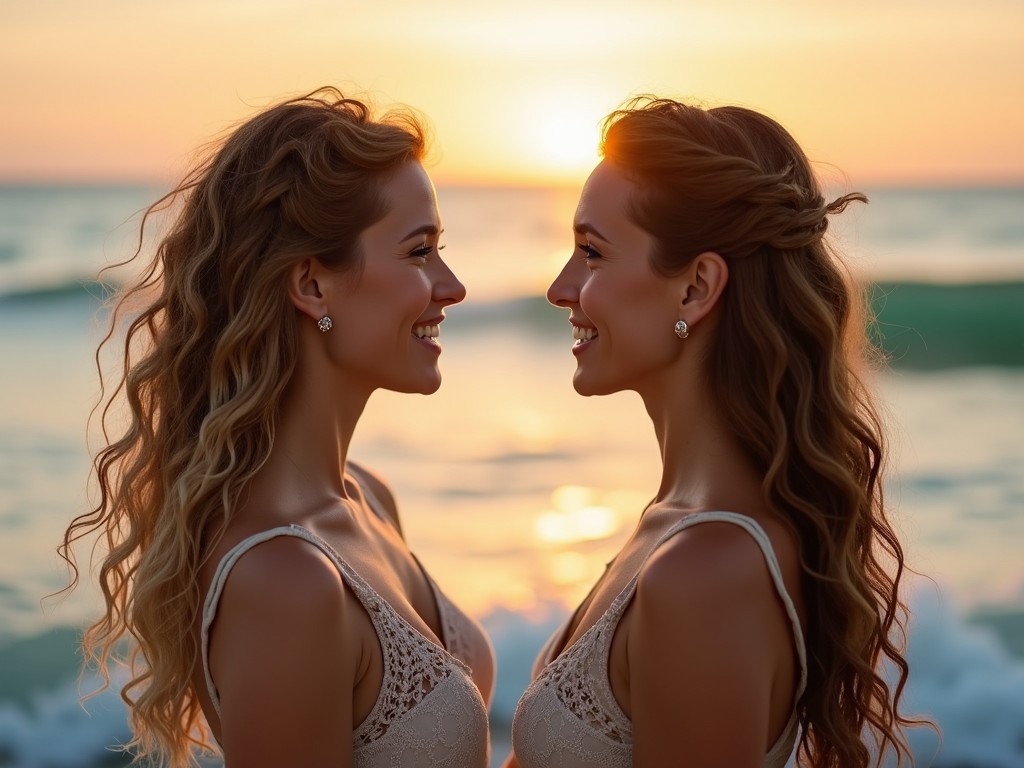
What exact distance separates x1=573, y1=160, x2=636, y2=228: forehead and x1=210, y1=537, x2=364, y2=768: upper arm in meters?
1.19

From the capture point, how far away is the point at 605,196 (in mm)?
3336

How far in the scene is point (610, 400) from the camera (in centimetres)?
1262

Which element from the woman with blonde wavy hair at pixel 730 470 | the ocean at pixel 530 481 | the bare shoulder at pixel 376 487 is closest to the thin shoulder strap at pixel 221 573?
the woman with blonde wavy hair at pixel 730 470

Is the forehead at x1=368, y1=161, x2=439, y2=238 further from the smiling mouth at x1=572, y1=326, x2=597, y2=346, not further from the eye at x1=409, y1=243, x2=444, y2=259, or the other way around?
the smiling mouth at x1=572, y1=326, x2=597, y2=346

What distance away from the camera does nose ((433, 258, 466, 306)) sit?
3.64m

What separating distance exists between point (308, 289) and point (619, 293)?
87 centimetres

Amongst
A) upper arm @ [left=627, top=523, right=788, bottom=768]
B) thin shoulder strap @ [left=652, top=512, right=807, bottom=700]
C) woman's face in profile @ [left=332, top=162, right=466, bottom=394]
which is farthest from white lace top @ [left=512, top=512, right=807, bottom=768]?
woman's face in profile @ [left=332, top=162, right=466, bottom=394]

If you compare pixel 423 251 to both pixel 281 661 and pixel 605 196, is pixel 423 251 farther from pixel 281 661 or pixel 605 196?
pixel 281 661

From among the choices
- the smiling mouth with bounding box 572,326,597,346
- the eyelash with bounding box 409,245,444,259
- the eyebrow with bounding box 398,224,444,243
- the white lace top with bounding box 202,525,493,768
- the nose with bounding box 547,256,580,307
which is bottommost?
the white lace top with bounding box 202,525,493,768

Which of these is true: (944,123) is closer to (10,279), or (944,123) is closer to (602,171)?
(10,279)

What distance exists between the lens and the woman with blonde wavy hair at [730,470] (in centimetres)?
283

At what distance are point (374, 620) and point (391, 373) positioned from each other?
75cm

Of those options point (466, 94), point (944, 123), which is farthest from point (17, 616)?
point (944, 123)

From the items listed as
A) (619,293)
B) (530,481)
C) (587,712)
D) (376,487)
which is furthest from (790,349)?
(530,481)
